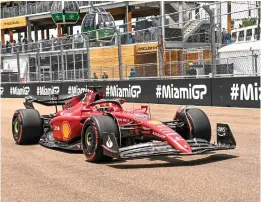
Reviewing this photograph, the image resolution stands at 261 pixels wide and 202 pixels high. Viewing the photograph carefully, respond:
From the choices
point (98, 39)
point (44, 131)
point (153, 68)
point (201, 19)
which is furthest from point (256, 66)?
point (98, 39)

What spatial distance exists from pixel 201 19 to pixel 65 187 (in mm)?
11781

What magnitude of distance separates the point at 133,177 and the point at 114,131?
3.34 ft

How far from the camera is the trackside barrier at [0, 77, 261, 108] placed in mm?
14250

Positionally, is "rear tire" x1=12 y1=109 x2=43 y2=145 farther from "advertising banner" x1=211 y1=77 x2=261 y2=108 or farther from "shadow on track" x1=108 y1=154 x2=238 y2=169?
"advertising banner" x1=211 y1=77 x2=261 y2=108

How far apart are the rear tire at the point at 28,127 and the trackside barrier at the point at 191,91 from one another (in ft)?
18.4

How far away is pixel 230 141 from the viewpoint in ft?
23.7

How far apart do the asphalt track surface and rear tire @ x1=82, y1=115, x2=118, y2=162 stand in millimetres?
131

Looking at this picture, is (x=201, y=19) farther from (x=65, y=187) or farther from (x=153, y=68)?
(x=65, y=187)

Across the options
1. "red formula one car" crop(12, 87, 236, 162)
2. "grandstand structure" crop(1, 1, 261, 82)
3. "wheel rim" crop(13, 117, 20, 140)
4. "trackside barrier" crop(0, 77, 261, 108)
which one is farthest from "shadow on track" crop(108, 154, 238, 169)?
"grandstand structure" crop(1, 1, 261, 82)

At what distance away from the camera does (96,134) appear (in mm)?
6820

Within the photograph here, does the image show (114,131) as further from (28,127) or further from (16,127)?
(16,127)

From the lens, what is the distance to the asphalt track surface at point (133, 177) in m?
5.15

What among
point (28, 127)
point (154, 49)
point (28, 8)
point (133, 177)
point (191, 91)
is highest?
point (28, 8)

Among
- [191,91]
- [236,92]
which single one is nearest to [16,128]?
[236,92]
